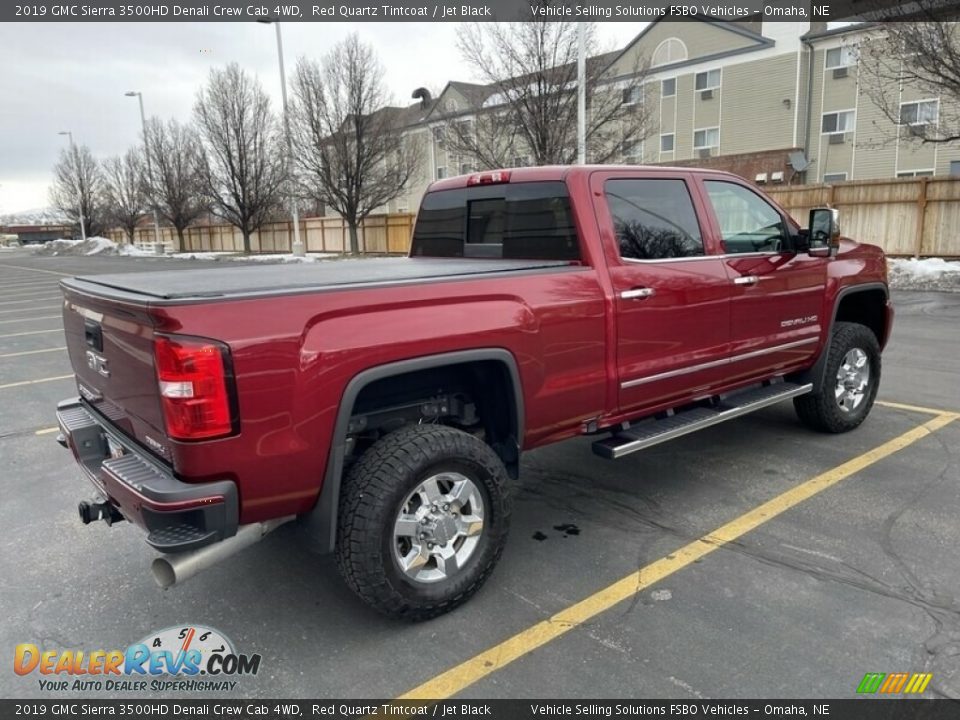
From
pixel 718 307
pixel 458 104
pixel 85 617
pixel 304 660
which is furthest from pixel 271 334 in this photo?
pixel 458 104

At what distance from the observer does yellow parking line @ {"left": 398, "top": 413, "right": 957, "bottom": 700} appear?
8.94ft

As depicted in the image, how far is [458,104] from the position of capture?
42000mm

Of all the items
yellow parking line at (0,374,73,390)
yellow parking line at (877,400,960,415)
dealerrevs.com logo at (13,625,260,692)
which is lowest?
dealerrevs.com logo at (13,625,260,692)

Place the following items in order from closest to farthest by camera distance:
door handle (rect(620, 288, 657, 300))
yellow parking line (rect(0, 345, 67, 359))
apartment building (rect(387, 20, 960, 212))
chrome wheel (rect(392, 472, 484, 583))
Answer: chrome wheel (rect(392, 472, 484, 583)) < door handle (rect(620, 288, 657, 300)) < yellow parking line (rect(0, 345, 67, 359)) < apartment building (rect(387, 20, 960, 212))

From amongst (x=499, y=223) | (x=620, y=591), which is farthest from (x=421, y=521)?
(x=499, y=223)

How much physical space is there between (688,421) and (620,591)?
129 centimetres

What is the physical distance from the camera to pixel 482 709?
2559 mm

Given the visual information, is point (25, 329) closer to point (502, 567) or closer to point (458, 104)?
point (502, 567)

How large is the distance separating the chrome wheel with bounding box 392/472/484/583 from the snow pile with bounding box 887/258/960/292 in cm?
1481

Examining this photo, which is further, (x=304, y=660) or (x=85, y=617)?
(x=85, y=617)

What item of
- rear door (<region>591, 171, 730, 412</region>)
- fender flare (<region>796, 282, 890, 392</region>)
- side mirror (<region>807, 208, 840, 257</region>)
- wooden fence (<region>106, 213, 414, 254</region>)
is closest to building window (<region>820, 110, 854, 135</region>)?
wooden fence (<region>106, 213, 414, 254</region>)

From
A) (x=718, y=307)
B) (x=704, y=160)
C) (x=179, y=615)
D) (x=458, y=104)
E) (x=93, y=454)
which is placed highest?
(x=458, y=104)

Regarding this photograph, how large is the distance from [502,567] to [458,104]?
41775mm

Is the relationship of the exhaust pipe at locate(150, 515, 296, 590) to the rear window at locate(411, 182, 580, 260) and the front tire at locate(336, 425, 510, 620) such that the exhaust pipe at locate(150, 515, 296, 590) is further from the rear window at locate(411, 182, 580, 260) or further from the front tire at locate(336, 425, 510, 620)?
the rear window at locate(411, 182, 580, 260)
